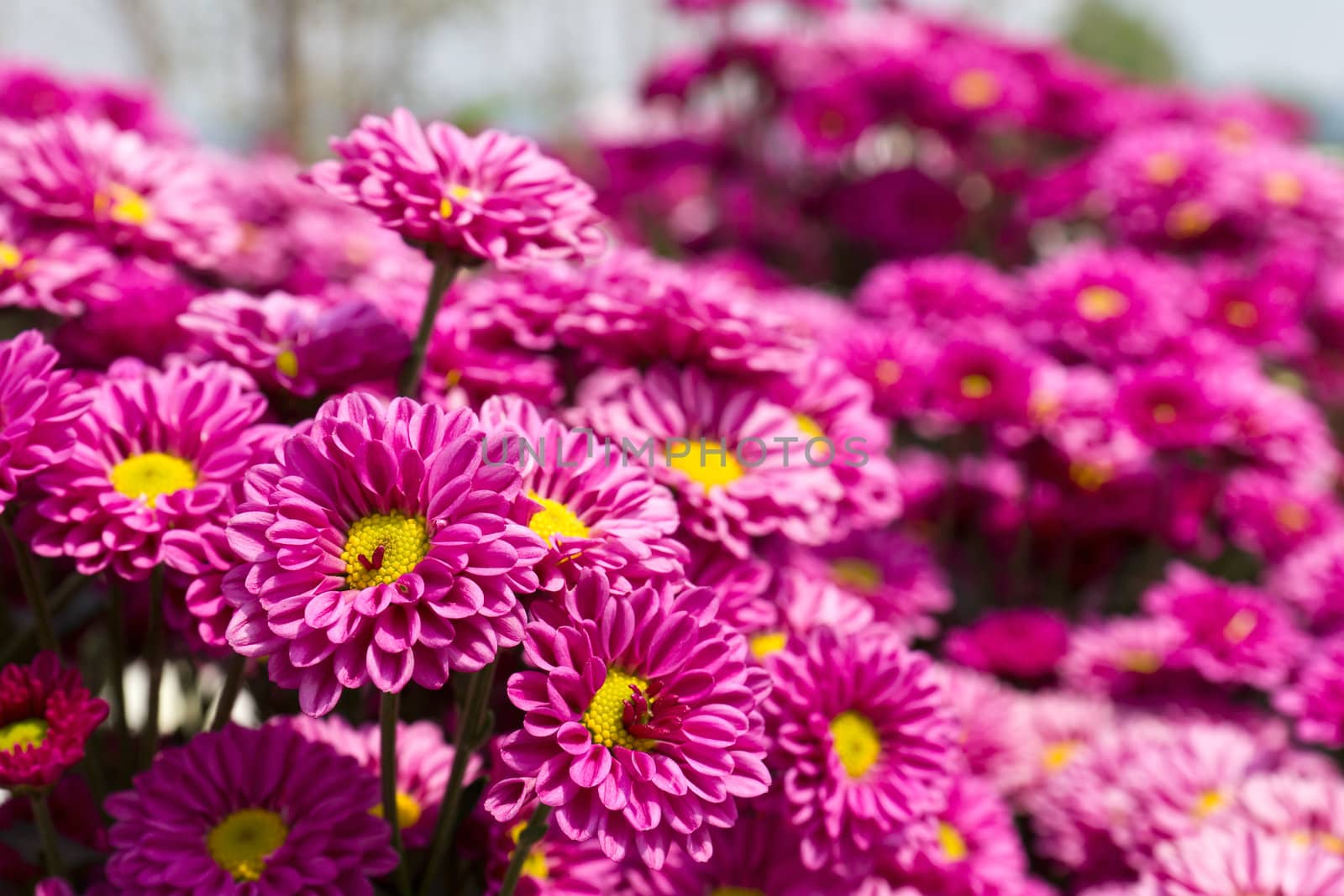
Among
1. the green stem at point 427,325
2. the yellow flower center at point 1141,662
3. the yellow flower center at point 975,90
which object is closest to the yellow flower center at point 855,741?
the green stem at point 427,325

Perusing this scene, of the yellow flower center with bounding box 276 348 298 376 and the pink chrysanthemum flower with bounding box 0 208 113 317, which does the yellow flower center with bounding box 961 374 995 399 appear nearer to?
the yellow flower center with bounding box 276 348 298 376

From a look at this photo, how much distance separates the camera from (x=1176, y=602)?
1.66 meters

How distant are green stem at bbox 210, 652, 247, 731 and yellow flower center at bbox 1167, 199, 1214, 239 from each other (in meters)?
1.99

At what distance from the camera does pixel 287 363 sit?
95cm

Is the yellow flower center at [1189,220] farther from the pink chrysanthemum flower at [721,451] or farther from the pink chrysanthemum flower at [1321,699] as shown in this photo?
the pink chrysanthemum flower at [721,451]

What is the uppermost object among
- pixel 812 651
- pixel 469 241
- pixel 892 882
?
pixel 469 241

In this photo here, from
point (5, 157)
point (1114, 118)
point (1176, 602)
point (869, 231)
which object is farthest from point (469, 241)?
point (1114, 118)

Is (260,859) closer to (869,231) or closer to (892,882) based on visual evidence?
(892,882)

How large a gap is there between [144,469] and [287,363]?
15cm

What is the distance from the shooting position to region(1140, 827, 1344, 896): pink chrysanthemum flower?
1.00m

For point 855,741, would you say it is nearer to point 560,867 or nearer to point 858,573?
point 560,867

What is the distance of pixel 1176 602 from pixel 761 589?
3.34ft

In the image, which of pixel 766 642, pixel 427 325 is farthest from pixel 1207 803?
pixel 427 325

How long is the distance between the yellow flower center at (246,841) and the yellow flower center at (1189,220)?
6.62 ft
